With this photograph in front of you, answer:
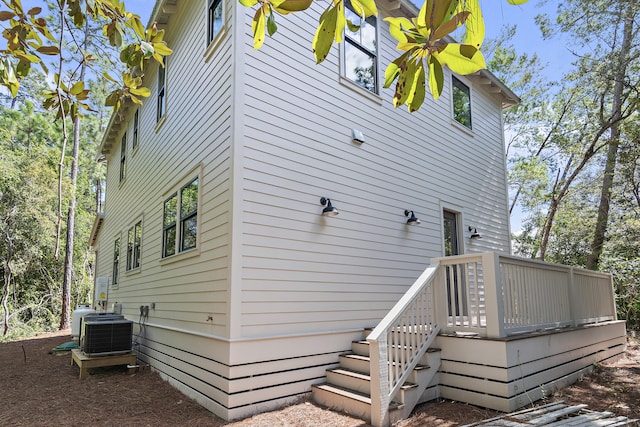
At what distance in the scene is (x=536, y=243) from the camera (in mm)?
15867

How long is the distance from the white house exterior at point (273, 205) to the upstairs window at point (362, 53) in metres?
0.11

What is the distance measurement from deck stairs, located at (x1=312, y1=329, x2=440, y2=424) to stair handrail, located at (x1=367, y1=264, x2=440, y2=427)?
0.12 metres

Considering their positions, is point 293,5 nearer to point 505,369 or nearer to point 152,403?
point 505,369

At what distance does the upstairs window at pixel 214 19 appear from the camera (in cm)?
580

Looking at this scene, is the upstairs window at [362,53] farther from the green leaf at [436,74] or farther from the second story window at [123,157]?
the second story window at [123,157]

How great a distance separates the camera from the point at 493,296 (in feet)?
14.6

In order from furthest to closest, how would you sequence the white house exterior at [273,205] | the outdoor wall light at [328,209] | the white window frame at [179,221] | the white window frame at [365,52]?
the white window frame at [365,52]
the white window frame at [179,221]
the outdoor wall light at [328,209]
the white house exterior at [273,205]

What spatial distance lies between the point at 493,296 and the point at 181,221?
463 centimetres

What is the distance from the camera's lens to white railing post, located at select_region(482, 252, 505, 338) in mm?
4391

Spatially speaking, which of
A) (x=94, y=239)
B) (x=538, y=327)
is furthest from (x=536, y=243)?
(x=94, y=239)

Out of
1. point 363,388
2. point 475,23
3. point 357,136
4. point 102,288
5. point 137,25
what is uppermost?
point 357,136

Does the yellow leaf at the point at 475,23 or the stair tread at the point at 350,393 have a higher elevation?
the yellow leaf at the point at 475,23

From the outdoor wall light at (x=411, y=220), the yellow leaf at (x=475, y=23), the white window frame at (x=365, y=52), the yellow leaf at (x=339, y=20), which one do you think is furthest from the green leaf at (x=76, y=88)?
the outdoor wall light at (x=411, y=220)

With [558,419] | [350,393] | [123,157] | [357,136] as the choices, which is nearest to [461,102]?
[357,136]
